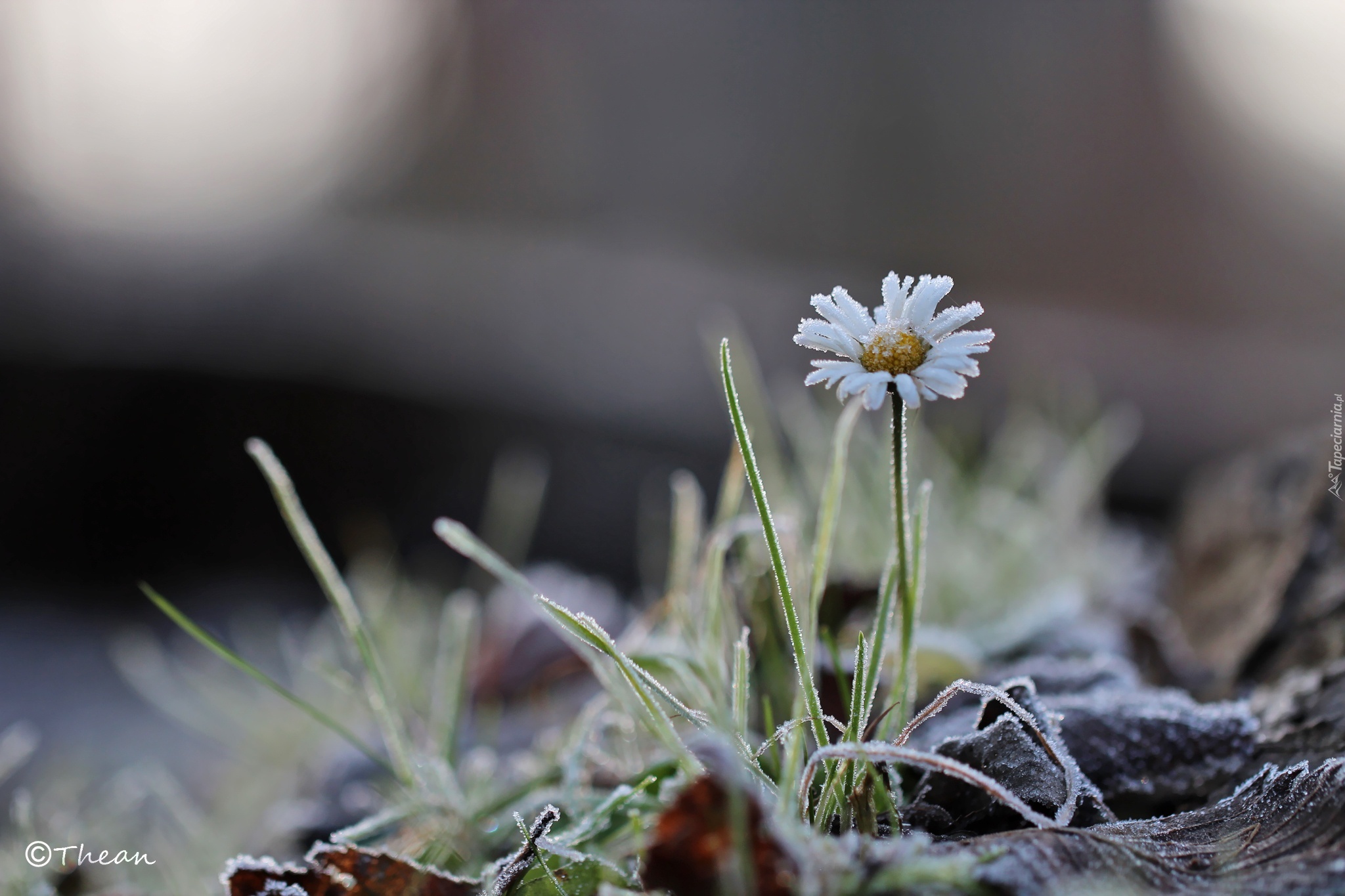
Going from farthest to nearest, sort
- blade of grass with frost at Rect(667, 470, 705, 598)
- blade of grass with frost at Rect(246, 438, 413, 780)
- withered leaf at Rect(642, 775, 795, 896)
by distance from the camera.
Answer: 1. blade of grass with frost at Rect(667, 470, 705, 598)
2. blade of grass with frost at Rect(246, 438, 413, 780)
3. withered leaf at Rect(642, 775, 795, 896)

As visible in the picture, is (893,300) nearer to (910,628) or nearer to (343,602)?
(910,628)

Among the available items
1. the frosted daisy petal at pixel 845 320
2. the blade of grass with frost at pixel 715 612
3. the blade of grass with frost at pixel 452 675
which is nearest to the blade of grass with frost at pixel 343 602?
the blade of grass with frost at pixel 452 675

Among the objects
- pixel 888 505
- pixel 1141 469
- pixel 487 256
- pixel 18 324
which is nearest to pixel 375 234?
pixel 487 256

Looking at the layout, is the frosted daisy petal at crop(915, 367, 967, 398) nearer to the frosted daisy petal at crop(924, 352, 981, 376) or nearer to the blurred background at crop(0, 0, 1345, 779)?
the frosted daisy petal at crop(924, 352, 981, 376)

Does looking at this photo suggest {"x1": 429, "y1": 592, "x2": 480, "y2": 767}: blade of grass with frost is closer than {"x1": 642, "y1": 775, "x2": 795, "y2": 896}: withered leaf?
No

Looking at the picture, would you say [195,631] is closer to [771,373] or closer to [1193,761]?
[1193,761]

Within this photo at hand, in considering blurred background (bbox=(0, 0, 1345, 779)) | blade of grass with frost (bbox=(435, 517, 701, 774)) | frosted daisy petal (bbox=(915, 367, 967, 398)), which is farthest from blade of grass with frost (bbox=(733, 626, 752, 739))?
blurred background (bbox=(0, 0, 1345, 779))
